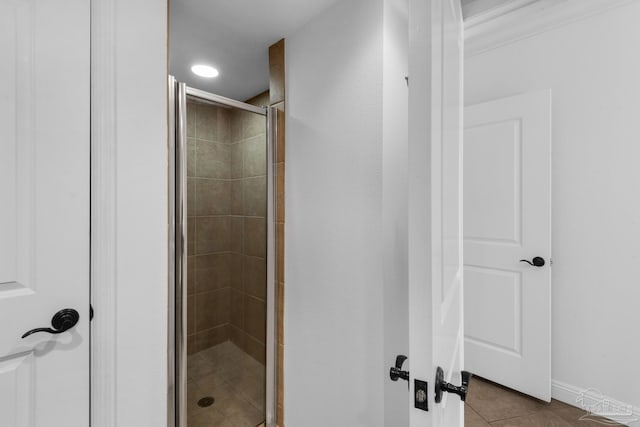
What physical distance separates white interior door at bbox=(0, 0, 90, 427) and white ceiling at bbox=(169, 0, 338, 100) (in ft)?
1.98

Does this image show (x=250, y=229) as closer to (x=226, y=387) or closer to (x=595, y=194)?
(x=226, y=387)

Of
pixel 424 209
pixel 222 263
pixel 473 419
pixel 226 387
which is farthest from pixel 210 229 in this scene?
pixel 473 419

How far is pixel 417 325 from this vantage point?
1.76ft

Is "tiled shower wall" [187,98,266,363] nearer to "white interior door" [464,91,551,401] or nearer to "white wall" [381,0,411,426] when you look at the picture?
"white wall" [381,0,411,426]

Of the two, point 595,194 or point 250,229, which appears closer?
point 250,229

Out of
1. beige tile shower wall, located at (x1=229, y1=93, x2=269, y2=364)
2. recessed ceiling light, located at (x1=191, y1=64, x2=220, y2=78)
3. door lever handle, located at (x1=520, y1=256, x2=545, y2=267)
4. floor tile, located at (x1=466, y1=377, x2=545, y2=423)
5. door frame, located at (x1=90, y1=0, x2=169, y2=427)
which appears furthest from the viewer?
recessed ceiling light, located at (x1=191, y1=64, x2=220, y2=78)

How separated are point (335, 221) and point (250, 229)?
1.73ft

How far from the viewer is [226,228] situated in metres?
1.51

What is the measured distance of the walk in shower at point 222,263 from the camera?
1.28 metres

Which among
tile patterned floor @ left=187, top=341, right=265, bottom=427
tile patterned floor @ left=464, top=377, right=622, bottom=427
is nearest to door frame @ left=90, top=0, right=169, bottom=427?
tile patterned floor @ left=187, top=341, right=265, bottom=427

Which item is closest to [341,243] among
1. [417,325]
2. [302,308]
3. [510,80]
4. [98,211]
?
[302,308]

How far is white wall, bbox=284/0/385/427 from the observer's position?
1174 mm

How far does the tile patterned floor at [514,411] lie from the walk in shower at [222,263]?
1234 mm

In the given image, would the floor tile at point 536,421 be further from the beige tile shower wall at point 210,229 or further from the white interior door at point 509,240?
the beige tile shower wall at point 210,229
